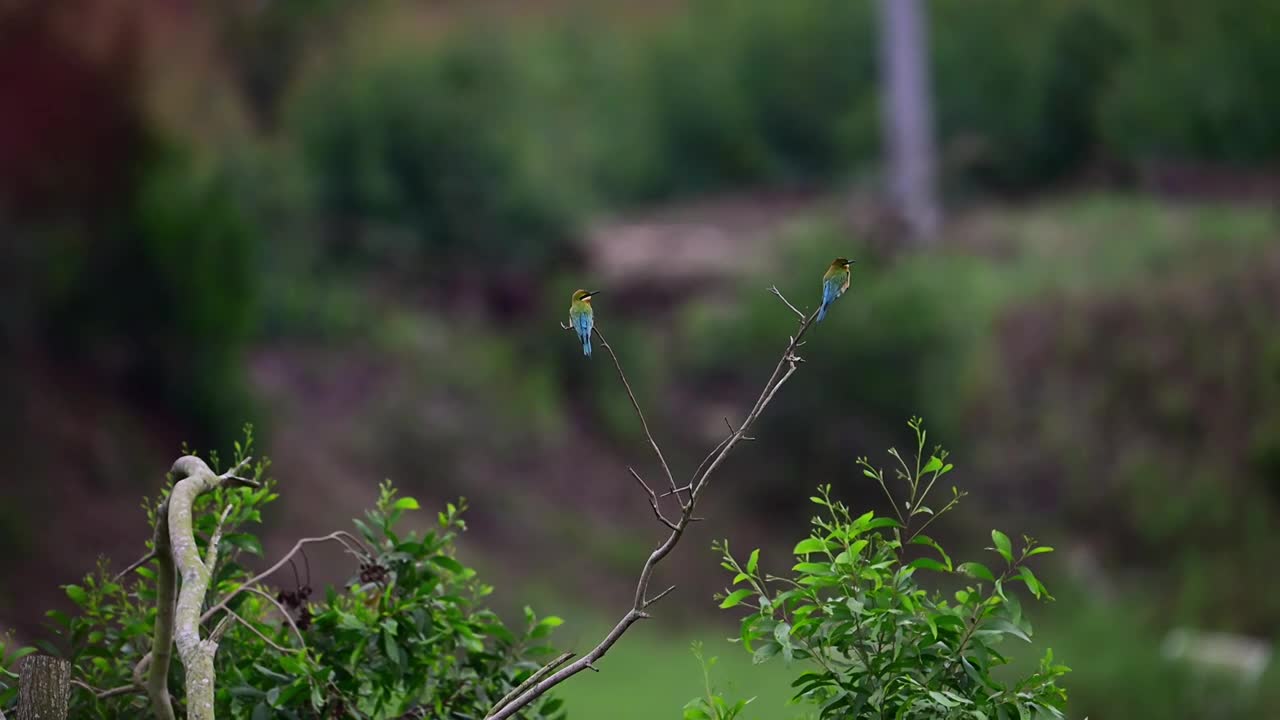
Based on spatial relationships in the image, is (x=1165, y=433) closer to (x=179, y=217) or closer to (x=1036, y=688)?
(x=179, y=217)

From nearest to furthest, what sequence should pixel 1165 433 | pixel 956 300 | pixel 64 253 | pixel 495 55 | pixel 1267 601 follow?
pixel 64 253 < pixel 1267 601 < pixel 956 300 < pixel 1165 433 < pixel 495 55

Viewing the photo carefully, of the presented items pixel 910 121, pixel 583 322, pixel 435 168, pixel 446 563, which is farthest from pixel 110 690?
pixel 910 121

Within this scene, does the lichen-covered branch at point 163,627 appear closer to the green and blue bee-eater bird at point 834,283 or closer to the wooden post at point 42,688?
the wooden post at point 42,688

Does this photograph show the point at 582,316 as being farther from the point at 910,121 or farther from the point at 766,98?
the point at 766,98

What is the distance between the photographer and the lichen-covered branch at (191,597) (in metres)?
2.15

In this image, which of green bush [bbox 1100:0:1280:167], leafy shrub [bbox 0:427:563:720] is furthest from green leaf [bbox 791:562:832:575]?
green bush [bbox 1100:0:1280:167]

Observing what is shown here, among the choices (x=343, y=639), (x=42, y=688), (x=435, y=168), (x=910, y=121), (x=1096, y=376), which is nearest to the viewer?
(x=42, y=688)

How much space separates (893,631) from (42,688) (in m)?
1.36

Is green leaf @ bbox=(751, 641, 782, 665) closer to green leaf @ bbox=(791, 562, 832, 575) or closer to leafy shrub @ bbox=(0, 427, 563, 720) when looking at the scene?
green leaf @ bbox=(791, 562, 832, 575)

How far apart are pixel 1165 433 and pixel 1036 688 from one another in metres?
14.5

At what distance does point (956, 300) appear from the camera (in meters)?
14.6

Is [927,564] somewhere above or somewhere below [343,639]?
below

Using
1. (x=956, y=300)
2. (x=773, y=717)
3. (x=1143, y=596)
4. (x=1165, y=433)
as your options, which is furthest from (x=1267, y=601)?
(x=773, y=717)

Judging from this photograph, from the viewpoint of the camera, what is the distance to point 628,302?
62.5 feet
